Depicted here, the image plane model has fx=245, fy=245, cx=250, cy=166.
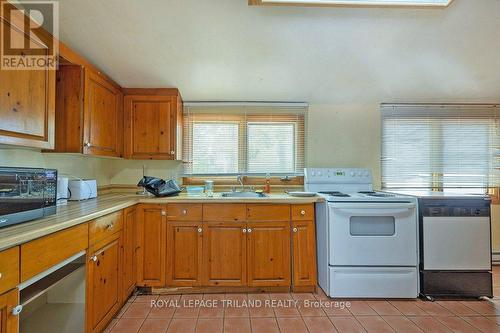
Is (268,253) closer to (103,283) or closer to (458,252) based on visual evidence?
(103,283)

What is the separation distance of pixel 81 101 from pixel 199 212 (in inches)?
51.3

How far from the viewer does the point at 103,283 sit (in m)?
1.64

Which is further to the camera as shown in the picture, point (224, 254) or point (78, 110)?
point (224, 254)

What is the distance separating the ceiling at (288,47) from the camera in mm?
1795

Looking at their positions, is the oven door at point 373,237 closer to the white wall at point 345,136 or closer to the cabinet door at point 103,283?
the white wall at point 345,136

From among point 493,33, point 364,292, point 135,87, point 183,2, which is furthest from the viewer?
point 135,87

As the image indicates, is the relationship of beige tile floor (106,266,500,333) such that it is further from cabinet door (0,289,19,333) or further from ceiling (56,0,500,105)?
ceiling (56,0,500,105)

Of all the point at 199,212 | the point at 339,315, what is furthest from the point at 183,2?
the point at 339,315

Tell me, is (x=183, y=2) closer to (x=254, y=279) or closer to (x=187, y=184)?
(x=187, y=184)

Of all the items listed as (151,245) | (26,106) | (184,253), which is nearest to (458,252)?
(184,253)

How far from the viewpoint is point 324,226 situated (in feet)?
7.36

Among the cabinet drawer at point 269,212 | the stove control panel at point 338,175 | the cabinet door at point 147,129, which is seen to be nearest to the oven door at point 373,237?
the cabinet drawer at point 269,212

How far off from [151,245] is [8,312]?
1287mm

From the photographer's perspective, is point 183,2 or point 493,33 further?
point 493,33
